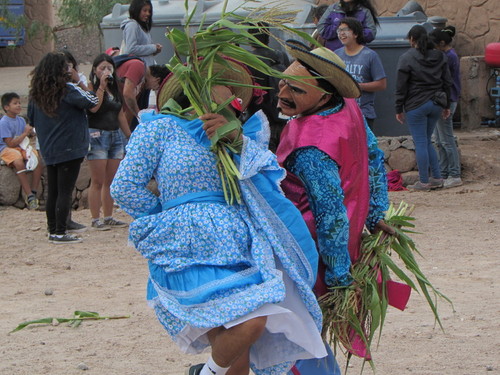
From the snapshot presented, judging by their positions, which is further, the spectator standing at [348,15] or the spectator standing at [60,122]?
the spectator standing at [348,15]

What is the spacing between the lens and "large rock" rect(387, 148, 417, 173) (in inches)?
403

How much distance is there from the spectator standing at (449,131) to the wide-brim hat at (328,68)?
245 inches

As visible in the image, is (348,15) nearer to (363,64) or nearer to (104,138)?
(363,64)

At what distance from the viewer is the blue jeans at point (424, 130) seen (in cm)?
931

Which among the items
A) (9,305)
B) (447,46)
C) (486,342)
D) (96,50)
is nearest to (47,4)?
(96,50)

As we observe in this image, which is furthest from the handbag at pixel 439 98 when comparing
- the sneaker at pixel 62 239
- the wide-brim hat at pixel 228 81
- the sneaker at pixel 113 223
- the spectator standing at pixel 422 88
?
the wide-brim hat at pixel 228 81

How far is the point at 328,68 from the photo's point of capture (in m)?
3.59

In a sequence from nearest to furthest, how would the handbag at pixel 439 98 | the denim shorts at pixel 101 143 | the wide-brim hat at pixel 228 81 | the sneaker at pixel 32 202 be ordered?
the wide-brim hat at pixel 228 81, the denim shorts at pixel 101 143, the handbag at pixel 439 98, the sneaker at pixel 32 202

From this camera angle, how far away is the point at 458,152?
10219mm

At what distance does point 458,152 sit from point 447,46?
1243 millimetres

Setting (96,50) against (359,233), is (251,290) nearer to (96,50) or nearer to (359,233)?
(359,233)

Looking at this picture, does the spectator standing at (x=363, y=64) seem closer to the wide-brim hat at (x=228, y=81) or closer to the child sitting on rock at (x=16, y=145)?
the child sitting on rock at (x=16, y=145)

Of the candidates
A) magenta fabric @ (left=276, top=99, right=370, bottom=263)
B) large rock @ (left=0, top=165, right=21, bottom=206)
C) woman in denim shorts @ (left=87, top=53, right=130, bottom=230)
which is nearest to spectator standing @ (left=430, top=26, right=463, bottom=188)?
woman in denim shorts @ (left=87, top=53, right=130, bottom=230)

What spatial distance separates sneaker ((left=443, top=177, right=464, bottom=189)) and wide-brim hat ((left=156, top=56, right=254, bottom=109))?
21.4 ft
